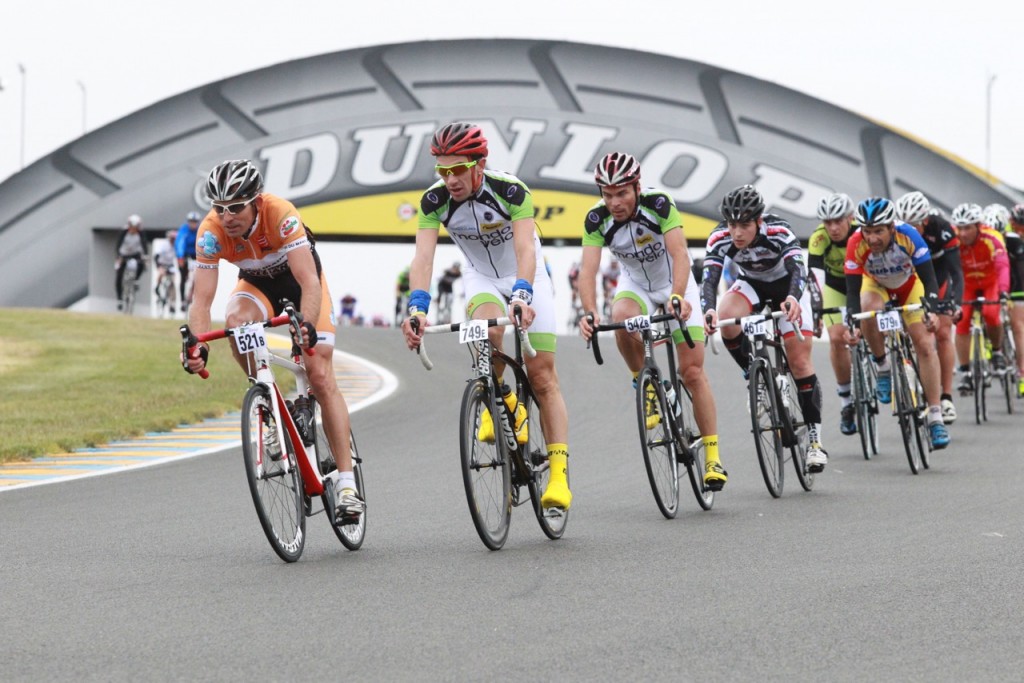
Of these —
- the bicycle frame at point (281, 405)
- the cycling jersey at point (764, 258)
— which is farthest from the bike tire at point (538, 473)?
the cycling jersey at point (764, 258)

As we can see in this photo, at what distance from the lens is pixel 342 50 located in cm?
4806

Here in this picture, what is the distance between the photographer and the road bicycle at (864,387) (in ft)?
38.9

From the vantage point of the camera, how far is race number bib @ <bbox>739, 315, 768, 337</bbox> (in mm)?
9969

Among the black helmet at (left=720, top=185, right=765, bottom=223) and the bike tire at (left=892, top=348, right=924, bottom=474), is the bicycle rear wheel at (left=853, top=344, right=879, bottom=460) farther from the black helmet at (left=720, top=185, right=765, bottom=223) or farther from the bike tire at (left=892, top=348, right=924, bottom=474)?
the black helmet at (left=720, top=185, right=765, bottom=223)

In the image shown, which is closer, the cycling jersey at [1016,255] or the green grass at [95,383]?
the green grass at [95,383]

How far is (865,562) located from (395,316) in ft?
116

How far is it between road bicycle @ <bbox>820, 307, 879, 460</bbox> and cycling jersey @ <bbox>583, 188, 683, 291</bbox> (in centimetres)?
274

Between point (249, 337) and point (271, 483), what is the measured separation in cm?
68

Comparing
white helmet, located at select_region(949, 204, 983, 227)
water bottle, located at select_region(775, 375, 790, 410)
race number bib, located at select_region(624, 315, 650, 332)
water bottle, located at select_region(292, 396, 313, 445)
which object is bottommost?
water bottle, located at select_region(292, 396, 313, 445)

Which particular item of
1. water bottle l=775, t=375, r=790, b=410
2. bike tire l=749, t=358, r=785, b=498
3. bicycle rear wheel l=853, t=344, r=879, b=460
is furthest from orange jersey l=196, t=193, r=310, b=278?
bicycle rear wheel l=853, t=344, r=879, b=460

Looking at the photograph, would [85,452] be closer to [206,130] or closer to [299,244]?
[299,244]

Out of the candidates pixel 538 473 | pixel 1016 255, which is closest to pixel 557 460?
pixel 538 473

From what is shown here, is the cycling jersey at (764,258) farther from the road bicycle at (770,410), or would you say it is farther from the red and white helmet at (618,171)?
the red and white helmet at (618,171)

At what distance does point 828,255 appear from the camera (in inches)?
509
